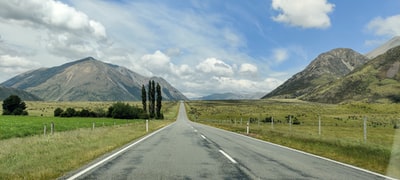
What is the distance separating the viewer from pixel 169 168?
10297 mm

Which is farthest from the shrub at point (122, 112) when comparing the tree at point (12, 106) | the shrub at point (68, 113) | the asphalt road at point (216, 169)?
the asphalt road at point (216, 169)

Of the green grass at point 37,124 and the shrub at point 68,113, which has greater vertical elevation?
the shrub at point 68,113

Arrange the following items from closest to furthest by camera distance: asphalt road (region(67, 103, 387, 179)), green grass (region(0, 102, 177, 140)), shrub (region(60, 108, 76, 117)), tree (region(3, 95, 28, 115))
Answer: asphalt road (region(67, 103, 387, 179))
green grass (region(0, 102, 177, 140))
shrub (region(60, 108, 76, 117))
tree (region(3, 95, 28, 115))

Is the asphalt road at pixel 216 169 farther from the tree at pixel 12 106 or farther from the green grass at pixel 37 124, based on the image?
the tree at pixel 12 106

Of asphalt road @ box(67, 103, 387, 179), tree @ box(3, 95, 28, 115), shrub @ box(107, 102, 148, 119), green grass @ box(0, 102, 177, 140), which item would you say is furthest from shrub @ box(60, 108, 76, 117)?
asphalt road @ box(67, 103, 387, 179)

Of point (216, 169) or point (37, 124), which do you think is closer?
point (216, 169)

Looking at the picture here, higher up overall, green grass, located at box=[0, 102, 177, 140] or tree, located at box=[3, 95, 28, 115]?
tree, located at box=[3, 95, 28, 115]

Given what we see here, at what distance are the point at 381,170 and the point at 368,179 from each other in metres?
2.44

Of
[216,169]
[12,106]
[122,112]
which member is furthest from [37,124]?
[12,106]

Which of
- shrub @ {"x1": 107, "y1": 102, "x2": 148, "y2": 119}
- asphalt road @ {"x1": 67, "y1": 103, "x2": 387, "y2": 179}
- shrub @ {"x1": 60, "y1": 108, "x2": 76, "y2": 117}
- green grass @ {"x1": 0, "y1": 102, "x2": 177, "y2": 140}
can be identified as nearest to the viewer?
asphalt road @ {"x1": 67, "y1": 103, "x2": 387, "y2": 179}

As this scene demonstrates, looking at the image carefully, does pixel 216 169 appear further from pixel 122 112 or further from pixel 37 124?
pixel 122 112

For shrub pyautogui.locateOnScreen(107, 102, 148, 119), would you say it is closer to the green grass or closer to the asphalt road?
the green grass

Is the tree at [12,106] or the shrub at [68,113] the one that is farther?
the tree at [12,106]

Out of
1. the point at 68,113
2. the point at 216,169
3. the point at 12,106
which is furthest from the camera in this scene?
the point at 12,106
